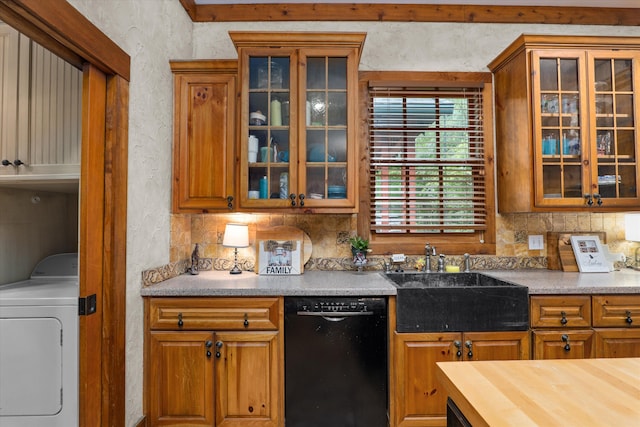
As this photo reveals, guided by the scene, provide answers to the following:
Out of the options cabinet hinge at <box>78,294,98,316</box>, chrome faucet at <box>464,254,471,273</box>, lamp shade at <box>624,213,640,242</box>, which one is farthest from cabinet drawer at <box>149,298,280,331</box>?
lamp shade at <box>624,213,640,242</box>

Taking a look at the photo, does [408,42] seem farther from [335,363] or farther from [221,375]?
[221,375]

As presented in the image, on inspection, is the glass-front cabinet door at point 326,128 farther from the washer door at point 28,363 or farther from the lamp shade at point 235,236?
the washer door at point 28,363

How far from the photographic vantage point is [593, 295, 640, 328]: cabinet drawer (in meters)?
2.03

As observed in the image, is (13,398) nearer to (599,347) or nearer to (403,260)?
(403,260)

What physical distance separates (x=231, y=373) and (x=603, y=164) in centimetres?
281

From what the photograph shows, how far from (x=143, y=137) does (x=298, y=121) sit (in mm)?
966

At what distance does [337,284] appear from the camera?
2127 millimetres

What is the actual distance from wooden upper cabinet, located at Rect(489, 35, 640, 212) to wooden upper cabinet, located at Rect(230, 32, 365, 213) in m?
1.22

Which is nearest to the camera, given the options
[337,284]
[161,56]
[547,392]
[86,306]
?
[547,392]

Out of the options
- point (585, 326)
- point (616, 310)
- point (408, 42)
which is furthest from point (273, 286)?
point (408, 42)

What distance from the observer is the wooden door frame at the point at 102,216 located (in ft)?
5.28

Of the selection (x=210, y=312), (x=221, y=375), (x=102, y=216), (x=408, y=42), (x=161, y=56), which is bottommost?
(x=221, y=375)

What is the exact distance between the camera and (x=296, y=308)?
6.61 feet

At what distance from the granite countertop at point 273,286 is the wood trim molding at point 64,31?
1240 millimetres
